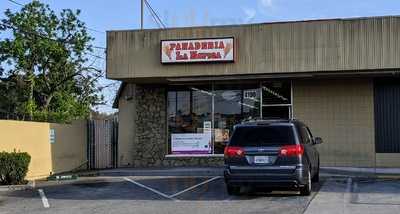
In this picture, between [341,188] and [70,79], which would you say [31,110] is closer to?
[70,79]

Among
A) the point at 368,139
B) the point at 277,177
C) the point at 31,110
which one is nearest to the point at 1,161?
the point at 277,177

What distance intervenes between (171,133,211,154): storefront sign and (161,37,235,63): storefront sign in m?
3.32

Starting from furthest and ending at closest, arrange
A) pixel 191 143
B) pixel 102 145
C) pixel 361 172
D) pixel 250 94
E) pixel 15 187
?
1. pixel 102 145
2. pixel 191 143
3. pixel 250 94
4. pixel 361 172
5. pixel 15 187

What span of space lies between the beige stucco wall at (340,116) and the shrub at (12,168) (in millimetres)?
9787

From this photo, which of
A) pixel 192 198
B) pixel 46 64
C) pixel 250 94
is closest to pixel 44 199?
pixel 192 198

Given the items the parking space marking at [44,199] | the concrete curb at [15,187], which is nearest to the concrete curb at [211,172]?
the concrete curb at [15,187]

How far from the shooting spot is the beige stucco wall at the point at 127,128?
972 inches

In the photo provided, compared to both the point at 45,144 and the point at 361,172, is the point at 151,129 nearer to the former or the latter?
the point at 45,144

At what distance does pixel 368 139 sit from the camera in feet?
72.0

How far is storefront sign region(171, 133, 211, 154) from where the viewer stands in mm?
23484

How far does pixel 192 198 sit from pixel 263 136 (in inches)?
89.2

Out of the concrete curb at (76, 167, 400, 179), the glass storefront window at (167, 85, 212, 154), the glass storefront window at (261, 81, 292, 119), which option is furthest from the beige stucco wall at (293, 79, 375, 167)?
the glass storefront window at (167, 85, 212, 154)

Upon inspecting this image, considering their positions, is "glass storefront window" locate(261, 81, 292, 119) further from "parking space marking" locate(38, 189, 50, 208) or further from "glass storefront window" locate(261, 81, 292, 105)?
"parking space marking" locate(38, 189, 50, 208)

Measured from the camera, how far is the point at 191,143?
23.7 meters
